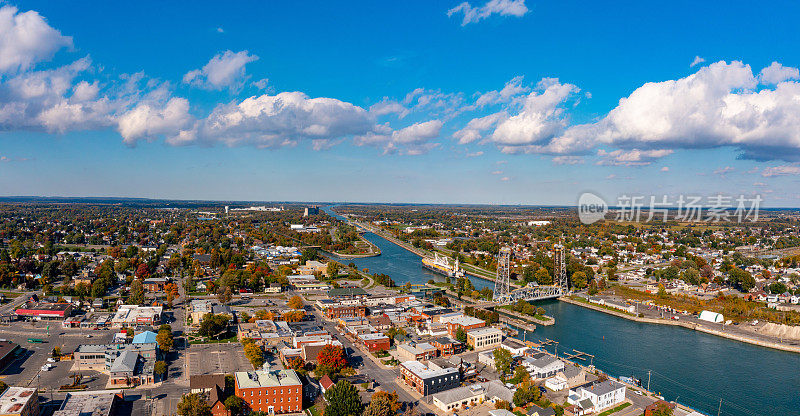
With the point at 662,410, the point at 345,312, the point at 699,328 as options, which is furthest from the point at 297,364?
the point at 699,328

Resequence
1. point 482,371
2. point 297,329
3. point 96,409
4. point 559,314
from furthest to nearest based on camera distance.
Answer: point 559,314 → point 297,329 → point 482,371 → point 96,409

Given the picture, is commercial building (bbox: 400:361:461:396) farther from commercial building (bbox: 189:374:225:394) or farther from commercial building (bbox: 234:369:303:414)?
commercial building (bbox: 189:374:225:394)

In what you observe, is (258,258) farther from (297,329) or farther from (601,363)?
(601,363)

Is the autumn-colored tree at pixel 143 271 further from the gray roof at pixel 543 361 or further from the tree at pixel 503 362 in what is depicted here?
the gray roof at pixel 543 361

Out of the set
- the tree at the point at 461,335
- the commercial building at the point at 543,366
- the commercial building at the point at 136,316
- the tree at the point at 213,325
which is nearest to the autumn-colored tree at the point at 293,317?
the tree at the point at 213,325

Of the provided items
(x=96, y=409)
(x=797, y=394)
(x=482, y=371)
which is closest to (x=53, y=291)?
(x=96, y=409)

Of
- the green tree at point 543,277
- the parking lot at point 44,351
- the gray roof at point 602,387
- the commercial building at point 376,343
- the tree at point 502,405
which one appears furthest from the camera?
the green tree at point 543,277

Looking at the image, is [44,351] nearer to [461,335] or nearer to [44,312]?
[44,312]
